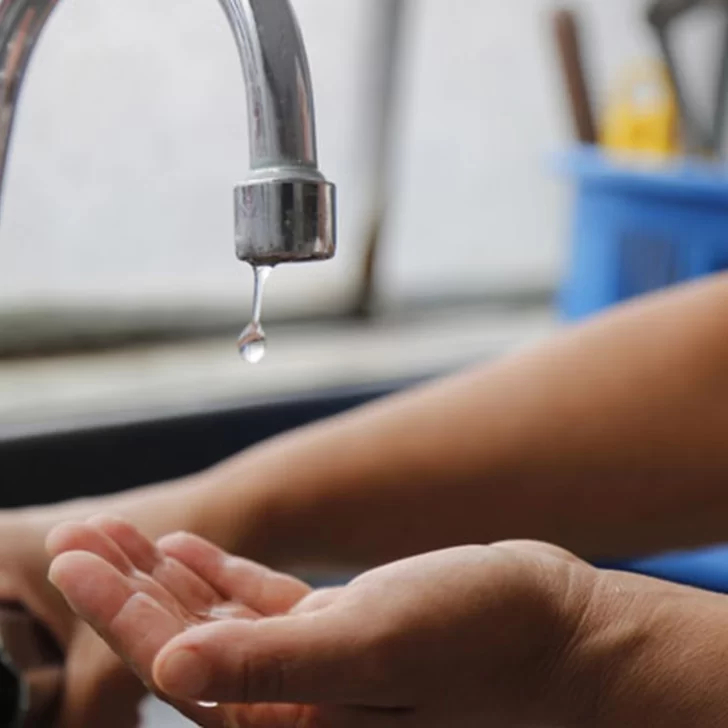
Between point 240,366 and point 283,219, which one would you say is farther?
point 240,366

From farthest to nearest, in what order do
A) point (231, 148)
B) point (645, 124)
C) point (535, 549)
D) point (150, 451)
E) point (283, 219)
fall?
point (231, 148) → point (645, 124) → point (150, 451) → point (535, 549) → point (283, 219)

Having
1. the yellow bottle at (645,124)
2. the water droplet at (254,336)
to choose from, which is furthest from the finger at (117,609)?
the yellow bottle at (645,124)

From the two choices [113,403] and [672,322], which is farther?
[113,403]

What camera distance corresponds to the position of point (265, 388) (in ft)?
3.54

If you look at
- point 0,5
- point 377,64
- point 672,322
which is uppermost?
point 377,64

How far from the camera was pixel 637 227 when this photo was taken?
105 centimetres

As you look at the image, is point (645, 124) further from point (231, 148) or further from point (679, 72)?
point (231, 148)

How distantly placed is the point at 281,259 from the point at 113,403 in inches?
26.6

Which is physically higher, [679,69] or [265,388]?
[679,69]

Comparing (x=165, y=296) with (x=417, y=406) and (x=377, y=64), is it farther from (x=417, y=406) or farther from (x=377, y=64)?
(x=417, y=406)

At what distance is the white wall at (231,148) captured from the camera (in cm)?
113

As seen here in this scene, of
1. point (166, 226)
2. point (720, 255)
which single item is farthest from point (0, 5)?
point (166, 226)

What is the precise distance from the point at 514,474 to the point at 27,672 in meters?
0.29

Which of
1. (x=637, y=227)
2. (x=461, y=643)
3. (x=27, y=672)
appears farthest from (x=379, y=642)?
(x=637, y=227)
